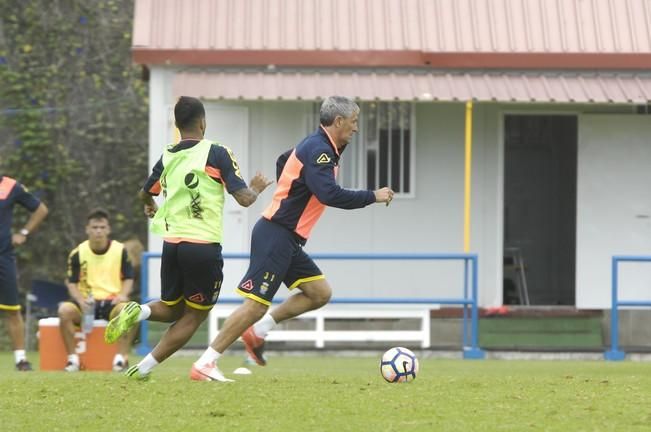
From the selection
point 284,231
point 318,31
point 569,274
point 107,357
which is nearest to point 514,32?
point 318,31

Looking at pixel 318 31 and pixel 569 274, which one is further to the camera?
pixel 569 274

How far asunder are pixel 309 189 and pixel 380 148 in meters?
8.21

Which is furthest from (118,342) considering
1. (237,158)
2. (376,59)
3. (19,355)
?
→ (376,59)

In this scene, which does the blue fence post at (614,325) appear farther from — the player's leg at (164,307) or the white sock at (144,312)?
the white sock at (144,312)

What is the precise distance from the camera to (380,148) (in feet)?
57.6

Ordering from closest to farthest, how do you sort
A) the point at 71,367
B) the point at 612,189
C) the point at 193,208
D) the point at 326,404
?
the point at 326,404
the point at 193,208
the point at 71,367
the point at 612,189

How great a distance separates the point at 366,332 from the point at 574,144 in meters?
4.90

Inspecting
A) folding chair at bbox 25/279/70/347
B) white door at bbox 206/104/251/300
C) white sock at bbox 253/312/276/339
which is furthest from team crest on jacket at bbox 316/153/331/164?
folding chair at bbox 25/279/70/347

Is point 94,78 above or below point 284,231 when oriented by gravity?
above

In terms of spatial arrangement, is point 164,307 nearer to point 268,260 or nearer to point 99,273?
point 268,260

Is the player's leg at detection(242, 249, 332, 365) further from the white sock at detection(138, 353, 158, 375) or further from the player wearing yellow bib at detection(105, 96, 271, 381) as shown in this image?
the white sock at detection(138, 353, 158, 375)

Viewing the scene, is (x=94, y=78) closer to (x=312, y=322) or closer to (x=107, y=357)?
(x=312, y=322)

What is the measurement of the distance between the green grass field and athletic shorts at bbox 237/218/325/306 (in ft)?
1.91

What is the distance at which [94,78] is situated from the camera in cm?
Answer: 2062
